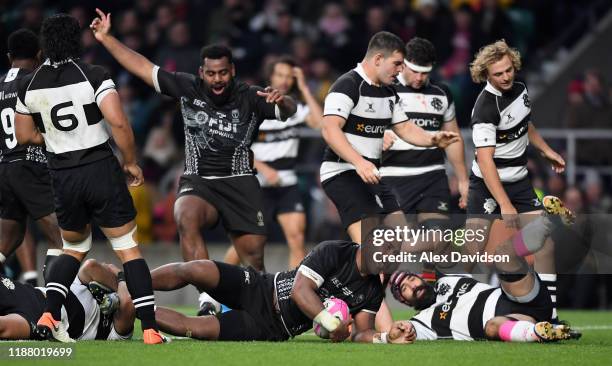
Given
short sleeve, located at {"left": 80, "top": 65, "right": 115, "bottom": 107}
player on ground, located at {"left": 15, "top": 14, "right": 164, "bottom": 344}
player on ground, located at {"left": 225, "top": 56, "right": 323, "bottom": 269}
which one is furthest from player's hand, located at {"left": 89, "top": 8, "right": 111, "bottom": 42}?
player on ground, located at {"left": 225, "top": 56, "right": 323, "bottom": 269}

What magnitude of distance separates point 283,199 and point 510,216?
4082 mm

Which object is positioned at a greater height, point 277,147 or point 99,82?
point 99,82

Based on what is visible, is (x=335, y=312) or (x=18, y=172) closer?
(x=335, y=312)

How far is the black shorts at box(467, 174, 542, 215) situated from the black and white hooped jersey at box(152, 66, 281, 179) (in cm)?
198

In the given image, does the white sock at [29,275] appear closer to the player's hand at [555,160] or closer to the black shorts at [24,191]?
the black shorts at [24,191]

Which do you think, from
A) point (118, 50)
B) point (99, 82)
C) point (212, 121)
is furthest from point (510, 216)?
point (99, 82)

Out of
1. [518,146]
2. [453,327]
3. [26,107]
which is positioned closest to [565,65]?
[518,146]

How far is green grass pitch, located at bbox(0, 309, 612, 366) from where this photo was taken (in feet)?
26.6

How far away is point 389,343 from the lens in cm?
950

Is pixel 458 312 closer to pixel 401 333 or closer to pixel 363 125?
pixel 401 333

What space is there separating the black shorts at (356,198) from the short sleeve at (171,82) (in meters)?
1.53

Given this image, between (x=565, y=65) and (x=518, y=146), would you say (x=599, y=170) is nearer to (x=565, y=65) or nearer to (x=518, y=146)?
(x=565, y=65)

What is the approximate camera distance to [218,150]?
11188 mm

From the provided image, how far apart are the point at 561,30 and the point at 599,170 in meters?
4.73
